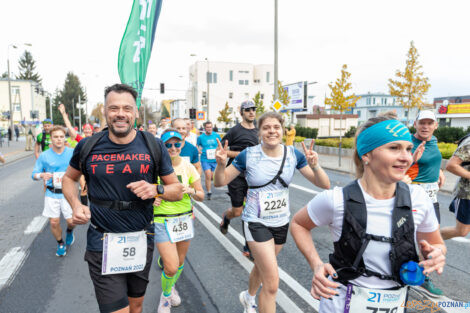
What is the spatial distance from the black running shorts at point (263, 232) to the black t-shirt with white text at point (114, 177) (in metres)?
1.05

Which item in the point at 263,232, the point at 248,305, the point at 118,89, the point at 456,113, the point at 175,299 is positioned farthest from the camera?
the point at 456,113

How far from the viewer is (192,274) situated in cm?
431

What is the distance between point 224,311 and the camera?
133 inches

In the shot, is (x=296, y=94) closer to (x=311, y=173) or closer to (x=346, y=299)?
(x=311, y=173)

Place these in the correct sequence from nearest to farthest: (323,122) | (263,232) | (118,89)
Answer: (118,89) < (263,232) < (323,122)

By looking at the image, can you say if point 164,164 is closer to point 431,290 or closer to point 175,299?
point 175,299

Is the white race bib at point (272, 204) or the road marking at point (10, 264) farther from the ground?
the white race bib at point (272, 204)

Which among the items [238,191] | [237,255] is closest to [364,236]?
[237,255]

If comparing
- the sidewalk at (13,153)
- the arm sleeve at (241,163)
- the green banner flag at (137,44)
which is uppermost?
the green banner flag at (137,44)

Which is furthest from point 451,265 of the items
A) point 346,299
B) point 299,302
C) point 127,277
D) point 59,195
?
point 59,195

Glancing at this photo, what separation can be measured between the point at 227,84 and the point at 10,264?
70.9 meters

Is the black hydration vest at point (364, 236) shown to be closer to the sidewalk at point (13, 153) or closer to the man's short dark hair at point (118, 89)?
the man's short dark hair at point (118, 89)

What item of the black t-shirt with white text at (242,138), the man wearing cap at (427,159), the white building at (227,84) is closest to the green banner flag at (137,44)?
the black t-shirt with white text at (242,138)

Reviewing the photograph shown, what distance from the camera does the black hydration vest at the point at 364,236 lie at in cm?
169
